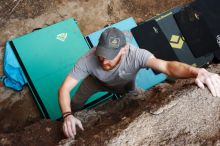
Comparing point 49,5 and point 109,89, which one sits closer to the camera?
point 109,89

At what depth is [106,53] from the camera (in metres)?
3.49

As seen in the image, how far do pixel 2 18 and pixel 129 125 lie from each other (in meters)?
3.27

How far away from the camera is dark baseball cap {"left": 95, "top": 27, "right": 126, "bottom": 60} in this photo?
349cm

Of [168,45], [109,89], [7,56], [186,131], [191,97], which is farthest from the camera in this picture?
[168,45]

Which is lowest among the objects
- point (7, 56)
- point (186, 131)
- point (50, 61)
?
point (186, 131)

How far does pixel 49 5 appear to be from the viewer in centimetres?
585

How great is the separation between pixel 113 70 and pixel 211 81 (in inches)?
44.9

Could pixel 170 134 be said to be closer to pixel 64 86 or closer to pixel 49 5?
pixel 64 86

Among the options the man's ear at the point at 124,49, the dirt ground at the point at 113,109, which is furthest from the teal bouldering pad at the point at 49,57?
the man's ear at the point at 124,49

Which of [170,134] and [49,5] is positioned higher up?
[49,5]

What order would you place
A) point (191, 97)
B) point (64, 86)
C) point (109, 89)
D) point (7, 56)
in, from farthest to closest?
1. point (7, 56)
2. point (109, 89)
3. point (64, 86)
4. point (191, 97)

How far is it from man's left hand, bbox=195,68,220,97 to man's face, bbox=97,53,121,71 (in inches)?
33.3

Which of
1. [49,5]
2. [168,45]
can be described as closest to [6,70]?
[49,5]

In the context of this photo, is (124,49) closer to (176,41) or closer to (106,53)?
(106,53)
